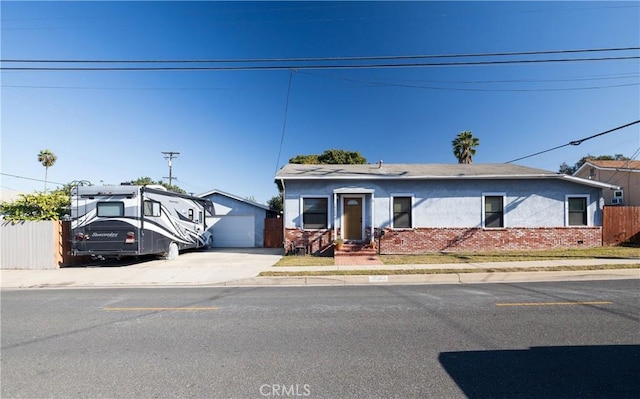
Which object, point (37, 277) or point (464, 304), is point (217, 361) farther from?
point (37, 277)

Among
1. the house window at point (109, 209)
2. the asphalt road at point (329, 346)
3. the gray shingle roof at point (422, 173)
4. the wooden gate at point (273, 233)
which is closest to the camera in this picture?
the asphalt road at point (329, 346)

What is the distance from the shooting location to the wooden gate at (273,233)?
20273mm

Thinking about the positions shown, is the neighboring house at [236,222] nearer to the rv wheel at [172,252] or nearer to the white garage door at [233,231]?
the white garage door at [233,231]

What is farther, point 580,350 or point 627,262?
point 627,262

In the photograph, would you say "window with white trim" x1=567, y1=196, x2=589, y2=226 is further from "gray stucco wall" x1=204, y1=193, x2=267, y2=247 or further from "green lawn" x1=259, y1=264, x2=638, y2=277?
"gray stucco wall" x1=204, y1=193, x2=267, y2=247

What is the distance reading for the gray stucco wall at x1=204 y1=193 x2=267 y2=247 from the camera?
20.5 meters

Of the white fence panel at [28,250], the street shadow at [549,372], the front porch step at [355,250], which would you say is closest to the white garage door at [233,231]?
the front porch step at [355,250]

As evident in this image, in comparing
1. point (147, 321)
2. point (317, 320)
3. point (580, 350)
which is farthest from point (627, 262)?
point (147, 321)

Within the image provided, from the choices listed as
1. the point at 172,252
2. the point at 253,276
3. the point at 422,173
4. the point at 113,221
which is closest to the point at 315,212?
the point at 422,173

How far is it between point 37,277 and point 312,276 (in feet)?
29.5

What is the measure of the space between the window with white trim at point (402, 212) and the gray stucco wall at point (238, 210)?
30.0 ft

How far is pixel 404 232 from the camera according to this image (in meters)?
14.9

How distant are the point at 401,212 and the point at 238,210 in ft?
35.2

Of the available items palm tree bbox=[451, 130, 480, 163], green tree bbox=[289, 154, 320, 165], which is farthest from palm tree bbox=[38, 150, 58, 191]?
palm tree bbox=[451, 130, 480, 163]
